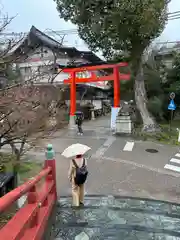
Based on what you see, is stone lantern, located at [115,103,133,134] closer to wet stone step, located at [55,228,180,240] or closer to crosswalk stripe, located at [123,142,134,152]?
crosswalk stripe, located at [123,142,134,152]

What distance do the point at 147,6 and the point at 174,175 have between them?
870cm

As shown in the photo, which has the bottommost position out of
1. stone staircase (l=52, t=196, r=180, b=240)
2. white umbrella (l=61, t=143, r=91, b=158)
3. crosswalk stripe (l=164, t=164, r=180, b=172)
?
crosswalk stripe (l=164, t=164, r=180, b=172)

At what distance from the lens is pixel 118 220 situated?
390 centimetres

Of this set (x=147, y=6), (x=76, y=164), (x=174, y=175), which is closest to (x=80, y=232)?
(x=76, y=164)

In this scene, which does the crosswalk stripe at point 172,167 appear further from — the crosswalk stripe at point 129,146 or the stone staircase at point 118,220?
the stone staircase at point 118,220

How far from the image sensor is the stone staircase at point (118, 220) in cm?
341

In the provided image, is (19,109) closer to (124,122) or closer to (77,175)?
(77,175)

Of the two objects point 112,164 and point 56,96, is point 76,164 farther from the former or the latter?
point 56,96

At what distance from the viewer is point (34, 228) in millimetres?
2766

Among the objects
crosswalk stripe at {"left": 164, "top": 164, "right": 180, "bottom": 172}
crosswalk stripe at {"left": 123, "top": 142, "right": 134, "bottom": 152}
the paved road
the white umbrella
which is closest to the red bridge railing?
the white umbrella

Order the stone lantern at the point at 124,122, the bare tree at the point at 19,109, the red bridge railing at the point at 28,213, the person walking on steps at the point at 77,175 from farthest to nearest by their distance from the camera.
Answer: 1. the stone lantern at the point at 124,122
2. the person walking on steps at the point at 77,175
3. the bare tree at the point at 19,109
4. the red bridge railing at the point at 28,213

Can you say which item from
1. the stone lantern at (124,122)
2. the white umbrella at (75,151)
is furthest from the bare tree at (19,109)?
the stone lantern at (124,122)

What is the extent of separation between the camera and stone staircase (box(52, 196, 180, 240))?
341 centimetres

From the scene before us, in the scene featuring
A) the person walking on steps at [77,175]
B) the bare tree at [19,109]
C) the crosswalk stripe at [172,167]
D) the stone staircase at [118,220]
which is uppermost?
the bare tree at [19,109]
